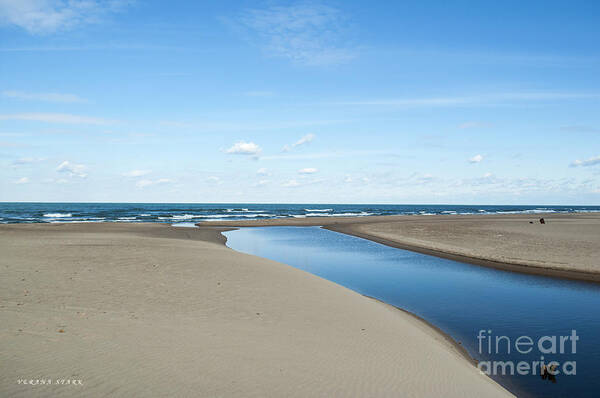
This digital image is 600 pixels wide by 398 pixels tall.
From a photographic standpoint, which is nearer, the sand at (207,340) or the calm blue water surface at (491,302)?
the sand at (207,340)

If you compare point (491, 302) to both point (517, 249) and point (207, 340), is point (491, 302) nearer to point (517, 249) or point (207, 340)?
point (207, 340)

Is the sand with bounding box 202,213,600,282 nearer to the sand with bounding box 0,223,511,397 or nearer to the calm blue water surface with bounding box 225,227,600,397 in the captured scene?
the calm blue water surface with bounding box 225,227,600,397

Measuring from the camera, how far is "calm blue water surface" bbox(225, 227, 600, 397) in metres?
10.2

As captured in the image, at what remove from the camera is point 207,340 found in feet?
29.2

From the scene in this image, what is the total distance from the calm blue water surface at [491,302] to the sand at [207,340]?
135 centimetres

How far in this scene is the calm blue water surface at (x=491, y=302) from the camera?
1023 centimetres

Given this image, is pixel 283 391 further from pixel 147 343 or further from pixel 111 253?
pixel 111 253

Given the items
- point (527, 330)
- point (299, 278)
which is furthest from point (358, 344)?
point (299, 278)

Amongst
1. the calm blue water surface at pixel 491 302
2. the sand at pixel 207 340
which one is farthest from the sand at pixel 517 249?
the sand at pixel 207 340

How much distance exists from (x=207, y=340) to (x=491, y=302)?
12879mm

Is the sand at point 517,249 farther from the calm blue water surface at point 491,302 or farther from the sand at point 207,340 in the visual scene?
the sand at point 207,340

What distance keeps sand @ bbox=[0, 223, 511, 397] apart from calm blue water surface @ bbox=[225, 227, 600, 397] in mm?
1349

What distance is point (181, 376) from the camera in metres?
6.84

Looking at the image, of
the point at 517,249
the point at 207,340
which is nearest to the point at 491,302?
the point at 207,340
